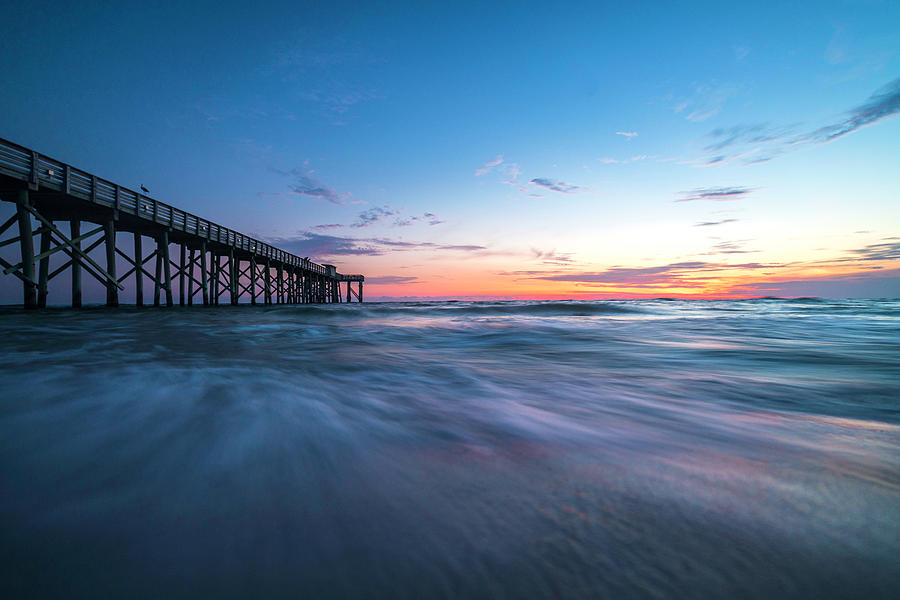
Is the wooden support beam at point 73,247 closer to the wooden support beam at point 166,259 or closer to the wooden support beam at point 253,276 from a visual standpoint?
the wooden support beam at point 166,259

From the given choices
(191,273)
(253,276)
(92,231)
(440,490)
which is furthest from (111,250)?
(440,490)

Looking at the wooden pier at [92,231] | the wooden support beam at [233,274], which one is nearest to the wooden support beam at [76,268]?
the wooden pier at [92,231]

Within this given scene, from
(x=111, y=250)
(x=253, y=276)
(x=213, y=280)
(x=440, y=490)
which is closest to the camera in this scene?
(x=440, y=490)

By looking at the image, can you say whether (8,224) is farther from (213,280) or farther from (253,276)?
(253,276)

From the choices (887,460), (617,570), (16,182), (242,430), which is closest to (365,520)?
(617,570)

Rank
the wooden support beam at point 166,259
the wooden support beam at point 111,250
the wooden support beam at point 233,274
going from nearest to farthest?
1. the wooden support beam at point 111,250
2. the wooden support beam at point 166,259
3. the wooden support beam at point 233,274

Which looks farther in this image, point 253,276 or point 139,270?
point 253,276

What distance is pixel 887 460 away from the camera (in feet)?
5.38

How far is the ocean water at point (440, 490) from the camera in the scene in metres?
0.88

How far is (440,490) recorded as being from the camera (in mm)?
1321

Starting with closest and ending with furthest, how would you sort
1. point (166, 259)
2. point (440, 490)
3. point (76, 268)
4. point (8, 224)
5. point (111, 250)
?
point (440, 490) → point (8, 224) → point (76, 268) → point (111, 250) → point (166, 259)

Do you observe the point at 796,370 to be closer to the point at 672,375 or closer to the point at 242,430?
the point at 672,375

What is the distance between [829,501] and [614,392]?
68.9 inches

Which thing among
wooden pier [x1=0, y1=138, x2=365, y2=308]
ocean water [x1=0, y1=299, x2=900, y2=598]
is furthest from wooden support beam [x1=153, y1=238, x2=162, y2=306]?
ocean water [x1=0, y1=299, x2=900, y2=598]
